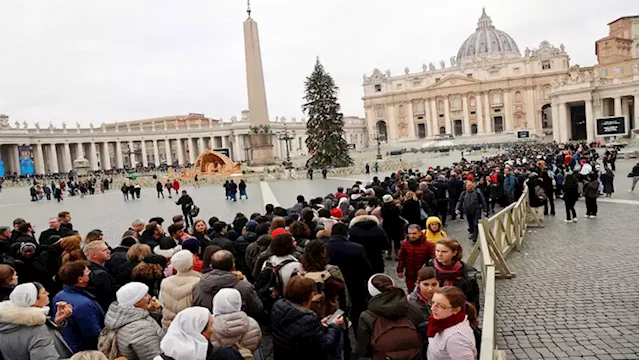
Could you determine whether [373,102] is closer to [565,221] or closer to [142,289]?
[565,221]

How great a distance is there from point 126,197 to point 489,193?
22.6m

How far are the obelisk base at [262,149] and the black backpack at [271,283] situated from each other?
115 feet

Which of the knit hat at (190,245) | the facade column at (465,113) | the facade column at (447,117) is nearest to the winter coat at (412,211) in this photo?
the knit hat at (190,245)

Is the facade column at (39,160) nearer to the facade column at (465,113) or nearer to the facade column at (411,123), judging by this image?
the facade column at (411,123)

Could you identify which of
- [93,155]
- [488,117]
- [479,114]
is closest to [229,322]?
[93,155]

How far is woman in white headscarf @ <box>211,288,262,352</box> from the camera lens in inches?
149

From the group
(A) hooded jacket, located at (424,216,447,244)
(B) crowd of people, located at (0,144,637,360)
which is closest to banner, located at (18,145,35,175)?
(B) crowd of people, located at (0,144,637,360)

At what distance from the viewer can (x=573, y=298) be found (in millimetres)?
6992

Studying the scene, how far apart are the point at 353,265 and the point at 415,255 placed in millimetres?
896

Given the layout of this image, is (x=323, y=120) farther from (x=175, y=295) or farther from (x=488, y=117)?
(x=488, y=117)

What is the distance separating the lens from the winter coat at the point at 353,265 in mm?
5754

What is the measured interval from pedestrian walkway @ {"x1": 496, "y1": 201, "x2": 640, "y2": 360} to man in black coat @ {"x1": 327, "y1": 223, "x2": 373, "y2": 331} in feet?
5.43

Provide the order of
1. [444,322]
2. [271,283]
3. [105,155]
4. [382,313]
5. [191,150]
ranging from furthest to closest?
[191,150] < [105,155] < [271,283] < [382,313] < [444,322]

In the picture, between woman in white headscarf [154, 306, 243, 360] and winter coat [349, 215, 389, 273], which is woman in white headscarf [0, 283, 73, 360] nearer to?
woman in white headscarf [154, 306, 243, 360]
